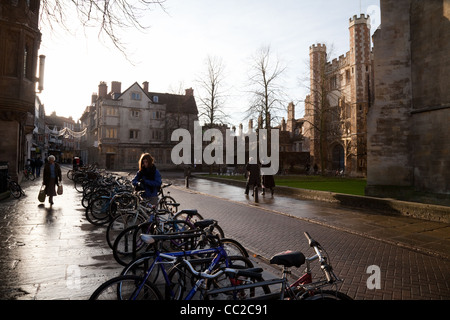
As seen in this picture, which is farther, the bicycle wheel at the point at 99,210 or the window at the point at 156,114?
the window at the point at 156,114

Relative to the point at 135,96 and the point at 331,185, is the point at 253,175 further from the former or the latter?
the point at 135,96

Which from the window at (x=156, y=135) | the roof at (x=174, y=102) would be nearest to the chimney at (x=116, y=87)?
the roof at (x=174, y=102)

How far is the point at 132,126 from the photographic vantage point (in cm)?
4972

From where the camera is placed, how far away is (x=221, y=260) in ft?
11.3

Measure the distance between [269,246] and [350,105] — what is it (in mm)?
37499

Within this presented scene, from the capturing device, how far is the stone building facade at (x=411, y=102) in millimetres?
11266

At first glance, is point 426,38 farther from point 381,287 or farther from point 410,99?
point 381,287

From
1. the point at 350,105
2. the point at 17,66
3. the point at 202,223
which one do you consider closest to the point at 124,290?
the point at 202,223

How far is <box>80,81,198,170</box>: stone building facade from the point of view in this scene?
1882 inches

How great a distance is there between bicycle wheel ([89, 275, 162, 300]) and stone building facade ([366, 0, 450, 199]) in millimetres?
11729

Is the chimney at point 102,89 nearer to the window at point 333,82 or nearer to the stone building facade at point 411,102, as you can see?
the window at point 333,82

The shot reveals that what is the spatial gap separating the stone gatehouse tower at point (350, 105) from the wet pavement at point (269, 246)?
982 inches
